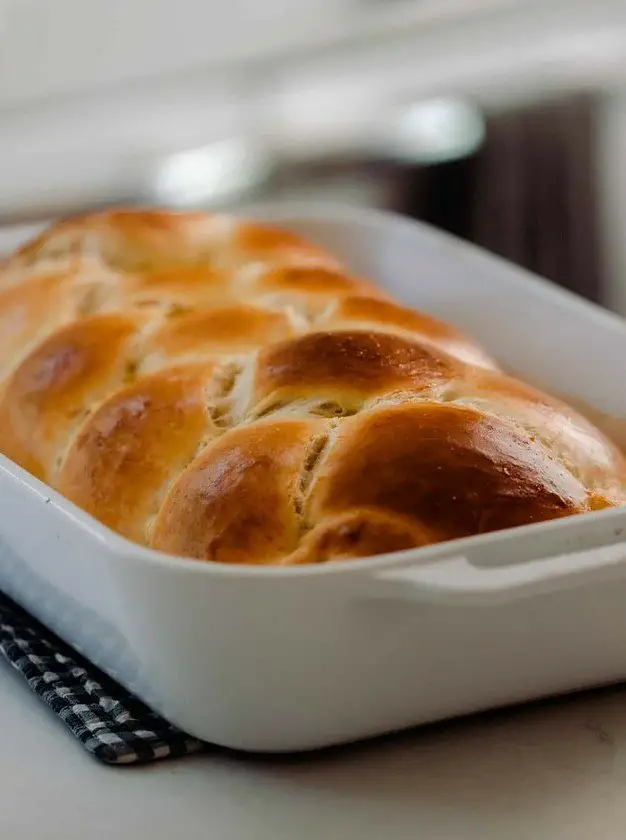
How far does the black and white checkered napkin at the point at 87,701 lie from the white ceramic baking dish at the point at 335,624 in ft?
0.06

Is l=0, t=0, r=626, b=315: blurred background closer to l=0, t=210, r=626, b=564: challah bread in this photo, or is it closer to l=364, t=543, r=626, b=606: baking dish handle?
l=0, t=210, r=626, b=564: challah bread

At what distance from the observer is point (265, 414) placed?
0.90 m

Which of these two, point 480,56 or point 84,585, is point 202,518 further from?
point 480,56

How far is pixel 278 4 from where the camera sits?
2.72m

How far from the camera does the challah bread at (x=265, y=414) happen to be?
0.77 m

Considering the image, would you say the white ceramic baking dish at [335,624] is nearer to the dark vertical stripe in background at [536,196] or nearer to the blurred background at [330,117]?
the blurred background at [330,117]

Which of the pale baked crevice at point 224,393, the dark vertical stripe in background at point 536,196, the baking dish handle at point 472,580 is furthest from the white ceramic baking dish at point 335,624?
the dark vertical stripe in background at point 536,196

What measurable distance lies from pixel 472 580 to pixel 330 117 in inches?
75.1

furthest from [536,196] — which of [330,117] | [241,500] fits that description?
[241,500]

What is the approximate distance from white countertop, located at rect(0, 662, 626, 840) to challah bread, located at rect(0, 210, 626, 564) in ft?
0.38

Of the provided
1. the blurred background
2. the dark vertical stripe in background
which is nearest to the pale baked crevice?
the blurred background

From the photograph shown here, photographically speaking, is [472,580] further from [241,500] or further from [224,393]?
[224,393]

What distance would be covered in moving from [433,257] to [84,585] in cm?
66

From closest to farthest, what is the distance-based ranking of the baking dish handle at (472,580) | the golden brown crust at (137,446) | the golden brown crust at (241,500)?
the baking dish handle at (472,580) < the golden brown crust at (241,500) < the golden brown crust at (137,446)
